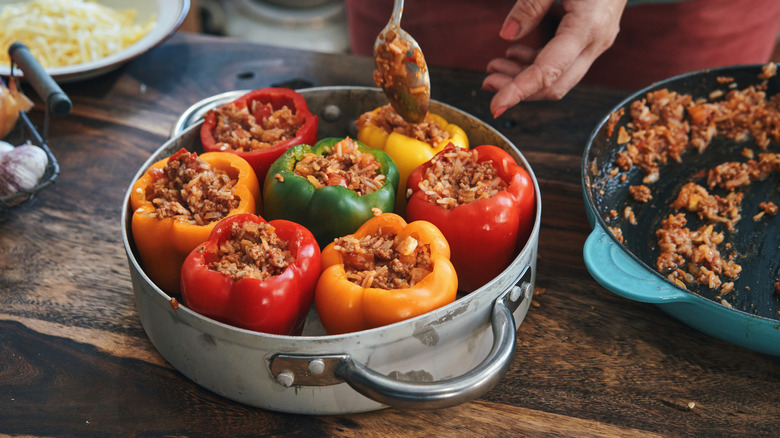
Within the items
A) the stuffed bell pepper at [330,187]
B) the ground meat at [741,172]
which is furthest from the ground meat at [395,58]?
the ground meat at [741,172]

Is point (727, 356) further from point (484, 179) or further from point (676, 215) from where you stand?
point (484, 179)

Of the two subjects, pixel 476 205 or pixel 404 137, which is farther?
pixel 404 137

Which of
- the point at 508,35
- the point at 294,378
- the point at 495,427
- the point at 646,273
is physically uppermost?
the point at 508,35

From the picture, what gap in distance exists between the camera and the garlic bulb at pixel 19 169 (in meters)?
1.54

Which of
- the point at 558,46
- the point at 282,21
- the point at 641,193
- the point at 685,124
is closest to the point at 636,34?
the point at 685,124

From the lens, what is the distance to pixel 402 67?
1.47m

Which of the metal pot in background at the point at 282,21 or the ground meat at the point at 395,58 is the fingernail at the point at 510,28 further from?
the metal pot in background at the point at 282,21

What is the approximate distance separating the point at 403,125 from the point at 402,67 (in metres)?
0.14

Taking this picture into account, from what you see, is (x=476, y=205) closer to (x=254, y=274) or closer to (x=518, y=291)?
(x=518, y=291)

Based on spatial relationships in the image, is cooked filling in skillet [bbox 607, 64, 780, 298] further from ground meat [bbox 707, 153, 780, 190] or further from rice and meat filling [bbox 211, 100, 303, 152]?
rice and meat filling [bbox 211, 100, 303, 152]

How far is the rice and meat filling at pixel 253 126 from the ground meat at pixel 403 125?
17cm

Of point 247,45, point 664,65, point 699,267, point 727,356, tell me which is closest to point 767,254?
point 699,267

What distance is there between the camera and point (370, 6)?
2238 mm

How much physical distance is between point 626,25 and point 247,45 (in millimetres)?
1211
